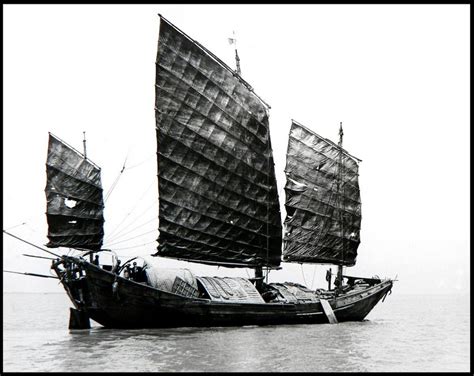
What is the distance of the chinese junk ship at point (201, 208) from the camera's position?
21391mm

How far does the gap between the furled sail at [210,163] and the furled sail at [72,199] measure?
2.59 m

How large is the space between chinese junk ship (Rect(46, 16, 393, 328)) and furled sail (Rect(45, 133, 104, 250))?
4 centimetres

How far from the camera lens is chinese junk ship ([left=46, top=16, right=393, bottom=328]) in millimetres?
21391

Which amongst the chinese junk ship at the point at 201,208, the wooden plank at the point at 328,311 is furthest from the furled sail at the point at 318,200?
the wooden plank at the point at 328,311

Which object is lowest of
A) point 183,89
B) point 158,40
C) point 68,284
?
point 68,284

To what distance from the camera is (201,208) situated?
2402 cm

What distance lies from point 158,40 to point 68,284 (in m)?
9.87

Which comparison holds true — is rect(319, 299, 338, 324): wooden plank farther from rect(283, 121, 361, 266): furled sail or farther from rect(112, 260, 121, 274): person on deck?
rect(112, 260, 121, 274): person on deck

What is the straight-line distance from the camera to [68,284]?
21.2 meters

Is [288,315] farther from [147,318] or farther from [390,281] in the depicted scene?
[390,281]

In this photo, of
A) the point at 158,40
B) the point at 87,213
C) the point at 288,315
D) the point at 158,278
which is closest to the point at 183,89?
the point at 158,40

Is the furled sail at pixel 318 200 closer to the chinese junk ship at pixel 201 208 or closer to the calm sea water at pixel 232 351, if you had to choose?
the chinese junk ship at pixel 201 208

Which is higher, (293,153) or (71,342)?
(293,153)

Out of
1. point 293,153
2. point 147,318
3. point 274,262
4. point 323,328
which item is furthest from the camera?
point 293,153
